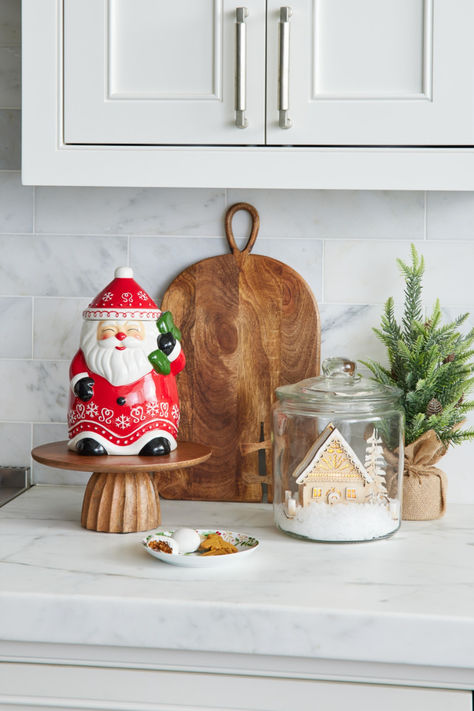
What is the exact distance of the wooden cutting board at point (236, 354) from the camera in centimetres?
154

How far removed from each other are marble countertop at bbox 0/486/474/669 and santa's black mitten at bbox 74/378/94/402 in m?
0.25

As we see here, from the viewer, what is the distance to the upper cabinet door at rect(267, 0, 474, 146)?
1.19m

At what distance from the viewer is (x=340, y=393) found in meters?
1.28

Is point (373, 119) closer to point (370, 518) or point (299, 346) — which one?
point (299, 346)

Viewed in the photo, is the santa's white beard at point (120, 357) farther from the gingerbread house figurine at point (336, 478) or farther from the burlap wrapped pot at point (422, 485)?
the burlap wrapped pot at point (422, 485)

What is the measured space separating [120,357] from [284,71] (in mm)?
535

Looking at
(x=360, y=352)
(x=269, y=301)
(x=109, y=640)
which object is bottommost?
(x=109, y=640)

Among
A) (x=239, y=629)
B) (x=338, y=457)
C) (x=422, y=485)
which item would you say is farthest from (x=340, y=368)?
(x=239, y=629)

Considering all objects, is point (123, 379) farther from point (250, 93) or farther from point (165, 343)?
point (250, 93)

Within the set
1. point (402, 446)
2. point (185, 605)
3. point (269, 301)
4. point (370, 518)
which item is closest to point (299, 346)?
point (269, 301)

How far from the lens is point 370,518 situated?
4.09 feet

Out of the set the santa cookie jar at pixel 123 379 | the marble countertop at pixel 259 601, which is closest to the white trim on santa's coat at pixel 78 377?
the santa cookie jar at pixel 123 379

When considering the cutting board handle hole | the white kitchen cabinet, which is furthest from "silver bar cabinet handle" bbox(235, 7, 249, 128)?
the cutting board handle hole

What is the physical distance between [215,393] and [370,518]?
45cm
